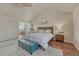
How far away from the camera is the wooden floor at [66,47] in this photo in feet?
4.12

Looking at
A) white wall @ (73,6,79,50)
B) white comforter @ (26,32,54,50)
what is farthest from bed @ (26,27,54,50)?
white wall @ (73,6,79,50)

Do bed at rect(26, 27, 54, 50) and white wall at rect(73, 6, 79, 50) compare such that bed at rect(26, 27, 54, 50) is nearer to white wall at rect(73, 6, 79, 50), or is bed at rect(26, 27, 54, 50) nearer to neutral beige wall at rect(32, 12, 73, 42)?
neutral beige wall at rect(32, 12, 73, 42)

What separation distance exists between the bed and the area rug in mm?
77

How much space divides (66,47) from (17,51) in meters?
0.63

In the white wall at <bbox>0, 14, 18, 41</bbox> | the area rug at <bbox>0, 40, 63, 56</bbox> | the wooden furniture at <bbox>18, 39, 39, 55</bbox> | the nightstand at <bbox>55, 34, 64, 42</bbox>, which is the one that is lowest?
the area rug at <bbox>0, 40, 63, 56</bbox>

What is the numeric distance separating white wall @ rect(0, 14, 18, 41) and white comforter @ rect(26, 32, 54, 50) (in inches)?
8.2

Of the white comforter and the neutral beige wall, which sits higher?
the neutral beige wall

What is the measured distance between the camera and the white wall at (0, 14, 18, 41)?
128 centimetres

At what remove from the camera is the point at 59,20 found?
1.33m

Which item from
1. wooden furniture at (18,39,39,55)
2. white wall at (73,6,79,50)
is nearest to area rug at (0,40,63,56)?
wooden furniture at (18,39,39,55)

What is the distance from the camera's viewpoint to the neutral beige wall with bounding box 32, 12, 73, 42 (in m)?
1.32

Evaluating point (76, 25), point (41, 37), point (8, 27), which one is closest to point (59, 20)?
point (76, 25)

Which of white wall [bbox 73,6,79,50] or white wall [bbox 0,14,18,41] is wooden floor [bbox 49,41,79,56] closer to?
white wall [bbox 73,6,79,50]

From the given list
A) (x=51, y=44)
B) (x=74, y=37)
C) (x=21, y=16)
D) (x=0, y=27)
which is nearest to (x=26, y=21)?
(x=21, y=16)
